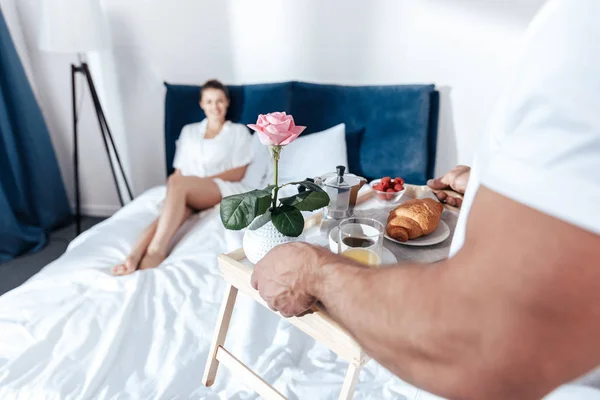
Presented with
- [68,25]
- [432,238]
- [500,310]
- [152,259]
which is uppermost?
[68,25]

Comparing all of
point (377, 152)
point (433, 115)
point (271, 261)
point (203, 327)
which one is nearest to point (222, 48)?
point (377, 152)

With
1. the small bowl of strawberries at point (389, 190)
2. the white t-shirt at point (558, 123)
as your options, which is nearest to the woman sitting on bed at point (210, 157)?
the small bowl of strawberries at point (389, 190)

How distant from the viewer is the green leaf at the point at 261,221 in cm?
97

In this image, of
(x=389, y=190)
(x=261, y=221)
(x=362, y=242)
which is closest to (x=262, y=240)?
(x=261, y=221)

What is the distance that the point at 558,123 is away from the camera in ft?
1.32

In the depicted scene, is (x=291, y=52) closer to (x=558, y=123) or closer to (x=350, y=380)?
(x=350, y=380)

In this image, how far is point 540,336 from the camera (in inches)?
16.1

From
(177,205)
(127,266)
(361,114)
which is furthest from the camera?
(361,114)

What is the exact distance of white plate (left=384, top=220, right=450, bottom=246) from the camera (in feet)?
3.39

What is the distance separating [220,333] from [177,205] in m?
0.96

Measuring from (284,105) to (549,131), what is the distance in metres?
2.02

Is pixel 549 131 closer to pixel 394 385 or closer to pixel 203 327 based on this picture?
pixel 394 385

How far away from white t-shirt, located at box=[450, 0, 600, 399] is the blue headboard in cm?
177

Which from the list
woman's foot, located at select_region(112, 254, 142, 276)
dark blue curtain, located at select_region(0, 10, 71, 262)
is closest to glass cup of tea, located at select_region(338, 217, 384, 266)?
woman's foot, located at select_region(112, 254, 142, 276)
